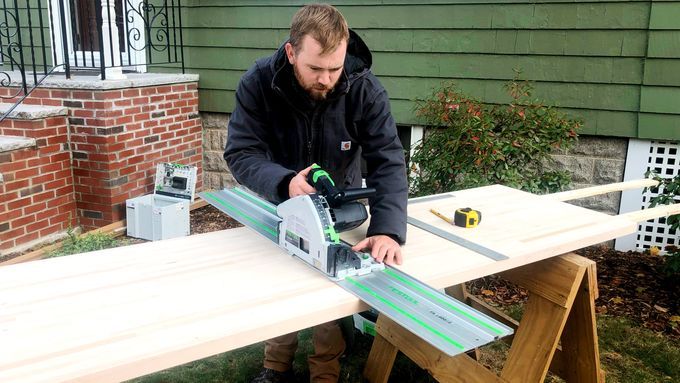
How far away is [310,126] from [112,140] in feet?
9.67

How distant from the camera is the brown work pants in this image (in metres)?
2.46

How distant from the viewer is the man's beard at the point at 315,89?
205cm

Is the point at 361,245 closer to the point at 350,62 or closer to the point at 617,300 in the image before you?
the point at 350,62

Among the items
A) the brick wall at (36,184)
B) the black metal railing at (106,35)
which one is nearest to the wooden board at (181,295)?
the brick wall at (36,184)

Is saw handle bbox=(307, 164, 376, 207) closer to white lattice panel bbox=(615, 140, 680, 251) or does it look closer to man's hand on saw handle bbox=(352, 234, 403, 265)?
man's hand on saw handle bbox=(352, 234, 403, 265)

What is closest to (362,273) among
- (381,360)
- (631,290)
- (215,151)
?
(381,360)

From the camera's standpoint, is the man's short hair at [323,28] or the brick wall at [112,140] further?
the brick wall at [112,140]

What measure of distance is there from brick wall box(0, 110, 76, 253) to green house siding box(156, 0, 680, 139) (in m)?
2.01

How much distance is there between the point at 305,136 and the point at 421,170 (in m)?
2.29

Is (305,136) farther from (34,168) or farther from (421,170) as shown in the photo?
(34,168)

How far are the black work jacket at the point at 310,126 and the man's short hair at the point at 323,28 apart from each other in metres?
0.25

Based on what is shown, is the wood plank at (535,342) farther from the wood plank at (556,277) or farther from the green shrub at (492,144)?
the green shrub at (492,144)

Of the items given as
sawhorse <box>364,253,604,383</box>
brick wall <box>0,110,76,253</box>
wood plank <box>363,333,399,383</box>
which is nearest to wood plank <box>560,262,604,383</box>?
sawhorse <box>364,253,604,383</box>

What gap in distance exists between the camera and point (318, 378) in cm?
251
